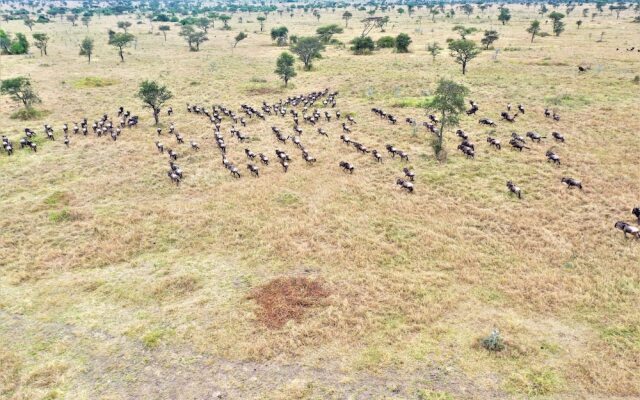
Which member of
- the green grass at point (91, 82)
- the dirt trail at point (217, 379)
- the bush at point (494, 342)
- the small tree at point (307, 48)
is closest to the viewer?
the dirt trail at point (217, 379)

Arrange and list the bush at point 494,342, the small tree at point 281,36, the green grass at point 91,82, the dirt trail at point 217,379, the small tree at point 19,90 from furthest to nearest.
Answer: the small tree at point 281,36 < the green grass at point 91,82 < the small tree at point 19,90 < the bush at point 494,342 < the dirt trail at point 217,379

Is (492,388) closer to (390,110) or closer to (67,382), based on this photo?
(67,382)

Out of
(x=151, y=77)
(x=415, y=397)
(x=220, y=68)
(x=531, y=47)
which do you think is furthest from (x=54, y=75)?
(x=531, y=47)

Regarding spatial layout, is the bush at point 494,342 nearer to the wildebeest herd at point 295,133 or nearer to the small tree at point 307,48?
the wildebeest herd at point 295,133

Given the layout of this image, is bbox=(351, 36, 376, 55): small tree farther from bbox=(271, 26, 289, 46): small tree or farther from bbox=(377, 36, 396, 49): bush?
bbox=(271, 26, 289, 46): small tree

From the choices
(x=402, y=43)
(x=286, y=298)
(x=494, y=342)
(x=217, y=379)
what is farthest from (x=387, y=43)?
(x=217, y=379)

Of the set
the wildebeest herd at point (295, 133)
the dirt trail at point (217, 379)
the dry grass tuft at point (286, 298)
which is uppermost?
the wildebeest herd at point (295, 133)

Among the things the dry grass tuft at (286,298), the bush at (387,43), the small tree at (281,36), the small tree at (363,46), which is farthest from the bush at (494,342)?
the small tree at (281,36)
